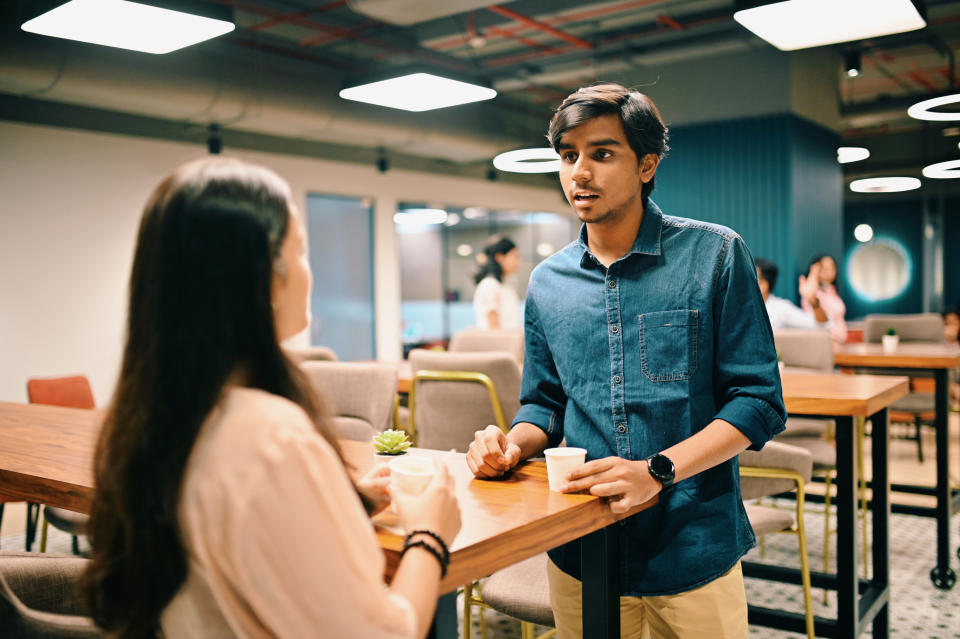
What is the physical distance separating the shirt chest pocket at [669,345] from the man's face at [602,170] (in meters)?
0.23

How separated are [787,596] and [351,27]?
583cm

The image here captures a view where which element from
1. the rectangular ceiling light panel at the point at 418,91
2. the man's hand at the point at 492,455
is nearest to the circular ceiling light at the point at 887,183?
the rectangular ceiling light panel at the point at 418,91

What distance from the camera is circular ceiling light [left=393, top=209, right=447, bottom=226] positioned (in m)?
9.59

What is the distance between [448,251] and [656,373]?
9866 millimetres

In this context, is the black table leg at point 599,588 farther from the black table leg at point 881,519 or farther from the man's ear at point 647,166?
the black table leg at point 881,519

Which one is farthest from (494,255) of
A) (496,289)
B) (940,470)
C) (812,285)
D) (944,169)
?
(944,169)

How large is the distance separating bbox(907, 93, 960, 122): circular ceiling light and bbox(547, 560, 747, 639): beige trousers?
3735 millimetres

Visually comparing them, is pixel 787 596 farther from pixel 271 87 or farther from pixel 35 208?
pixel 35 208

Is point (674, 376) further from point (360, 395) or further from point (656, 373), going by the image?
point (360, 395)

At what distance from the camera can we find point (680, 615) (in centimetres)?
145

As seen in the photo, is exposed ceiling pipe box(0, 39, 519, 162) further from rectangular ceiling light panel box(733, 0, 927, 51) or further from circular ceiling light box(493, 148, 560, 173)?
rectangular ceiling light panel box(733, 0, 927, 51)

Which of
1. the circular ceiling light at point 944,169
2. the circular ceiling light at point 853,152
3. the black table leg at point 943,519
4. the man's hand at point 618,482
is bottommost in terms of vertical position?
the black table leg at point 943,519

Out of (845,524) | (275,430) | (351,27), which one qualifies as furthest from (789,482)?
(351,27)

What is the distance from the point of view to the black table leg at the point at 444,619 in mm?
1071
